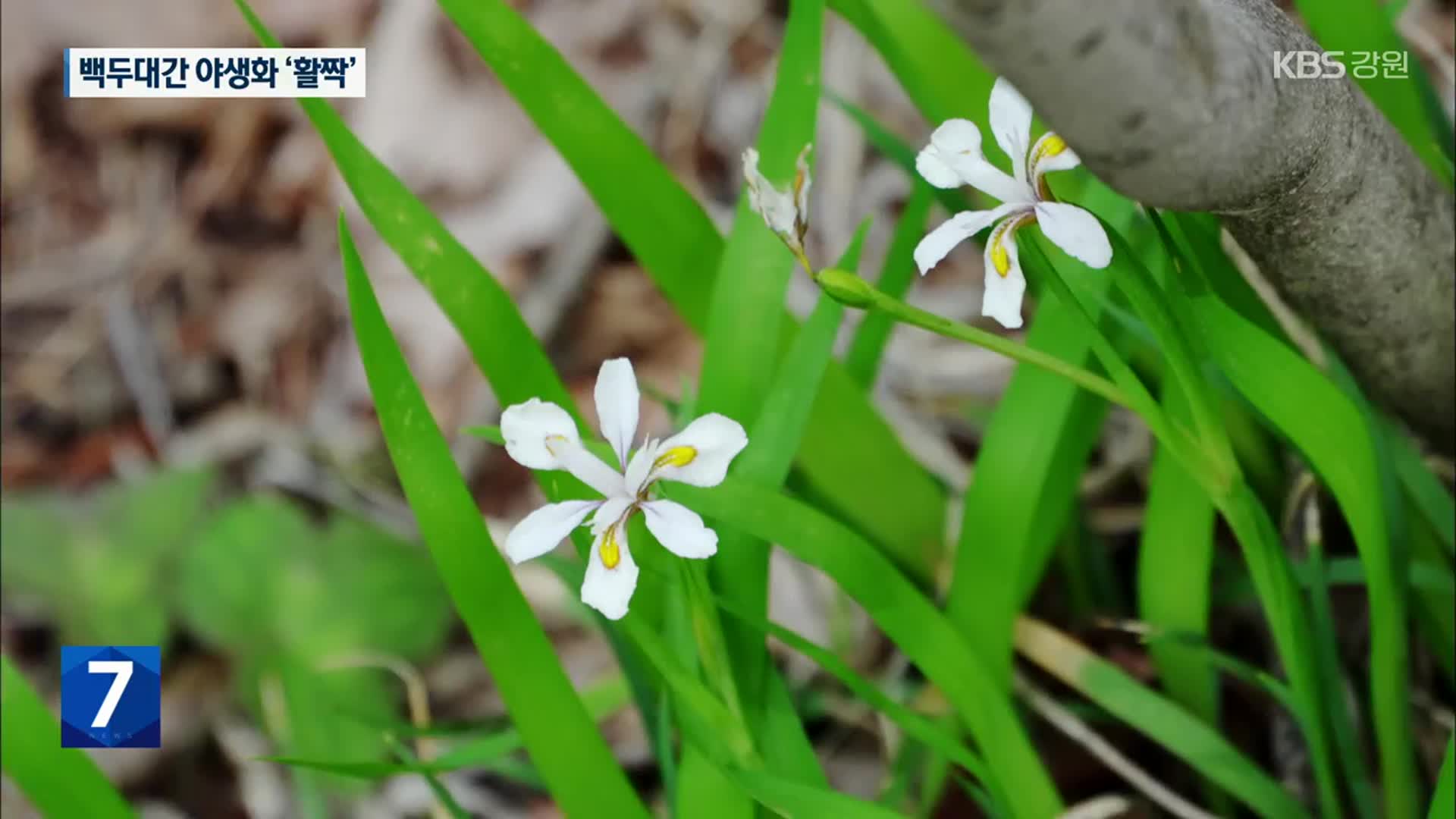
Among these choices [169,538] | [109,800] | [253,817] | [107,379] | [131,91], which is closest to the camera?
[109,800]

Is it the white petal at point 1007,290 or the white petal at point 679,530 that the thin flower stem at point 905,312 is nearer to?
the white petal at point 1007,290

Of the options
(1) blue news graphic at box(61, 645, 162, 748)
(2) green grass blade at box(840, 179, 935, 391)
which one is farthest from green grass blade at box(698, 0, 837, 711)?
(1) blue news graphic at box(61, 645, 162, 748)

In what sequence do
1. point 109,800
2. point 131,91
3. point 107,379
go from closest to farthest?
point 109,800 → point 131,91 → point 107,379

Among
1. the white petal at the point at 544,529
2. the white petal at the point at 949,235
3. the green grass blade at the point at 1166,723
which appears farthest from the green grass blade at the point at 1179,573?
the white petal at the point at 544,529

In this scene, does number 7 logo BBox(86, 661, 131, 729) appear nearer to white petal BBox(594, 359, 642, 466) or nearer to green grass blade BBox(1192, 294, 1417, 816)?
white petal BBox(594, 359, 642, 466)

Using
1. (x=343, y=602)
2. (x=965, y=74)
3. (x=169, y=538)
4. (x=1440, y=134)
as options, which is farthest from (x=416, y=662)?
(x=1440, y=134)

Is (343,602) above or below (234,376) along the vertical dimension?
below

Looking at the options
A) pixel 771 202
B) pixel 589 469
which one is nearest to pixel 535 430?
pixel 589 469

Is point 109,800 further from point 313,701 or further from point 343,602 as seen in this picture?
point 343,602
